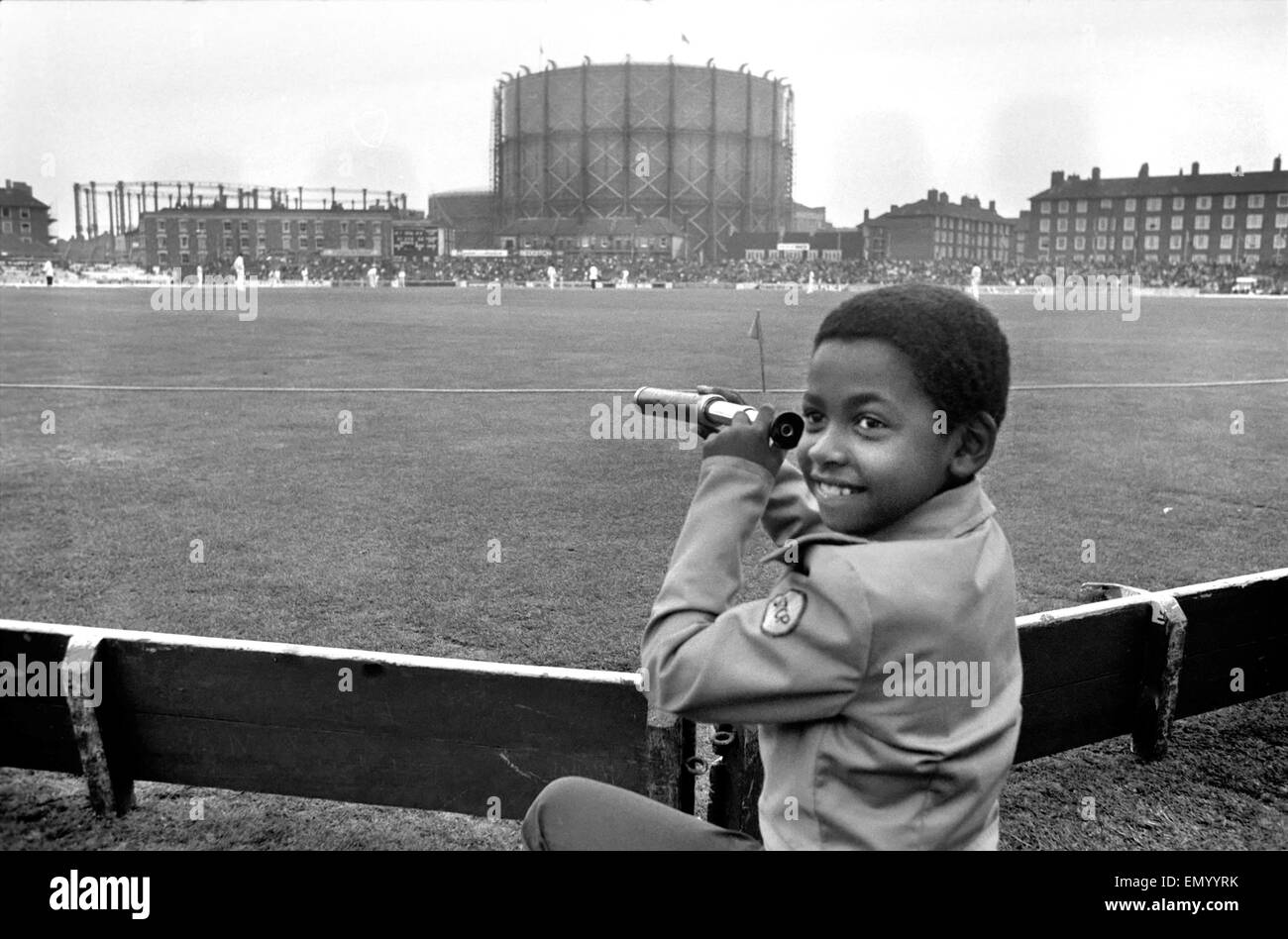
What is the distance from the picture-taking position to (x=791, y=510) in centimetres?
200

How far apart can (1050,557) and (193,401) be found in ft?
33.4

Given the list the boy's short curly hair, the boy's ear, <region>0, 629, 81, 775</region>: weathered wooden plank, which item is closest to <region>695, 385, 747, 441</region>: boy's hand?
the boy's short curly hair

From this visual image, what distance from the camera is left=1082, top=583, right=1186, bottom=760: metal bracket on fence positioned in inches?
145

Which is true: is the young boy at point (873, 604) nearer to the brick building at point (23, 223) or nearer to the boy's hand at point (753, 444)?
the boy's hand at point (753, 444)

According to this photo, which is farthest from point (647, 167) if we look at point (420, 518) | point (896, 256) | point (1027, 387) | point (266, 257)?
point (420, 518)

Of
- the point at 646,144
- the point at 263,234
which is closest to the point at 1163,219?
the point at 646,144

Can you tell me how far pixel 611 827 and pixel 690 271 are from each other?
87.0 meters

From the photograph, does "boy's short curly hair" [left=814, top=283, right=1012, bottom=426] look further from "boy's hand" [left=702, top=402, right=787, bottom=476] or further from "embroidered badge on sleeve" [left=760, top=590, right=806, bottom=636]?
"embroidered badge on sleeve" [left=760, top=590, right=806, bottom=636]

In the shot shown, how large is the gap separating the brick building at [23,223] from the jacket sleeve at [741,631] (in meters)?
117

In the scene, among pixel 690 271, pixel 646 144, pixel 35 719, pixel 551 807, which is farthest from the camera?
pixel 646 144

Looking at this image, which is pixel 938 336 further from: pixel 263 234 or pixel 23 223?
pixel 23 223

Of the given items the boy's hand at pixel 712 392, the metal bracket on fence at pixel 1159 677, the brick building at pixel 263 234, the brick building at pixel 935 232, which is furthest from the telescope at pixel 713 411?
the brick building at pixel 935 232

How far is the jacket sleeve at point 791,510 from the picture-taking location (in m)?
1.99

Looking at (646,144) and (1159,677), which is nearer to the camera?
(1159,677)
